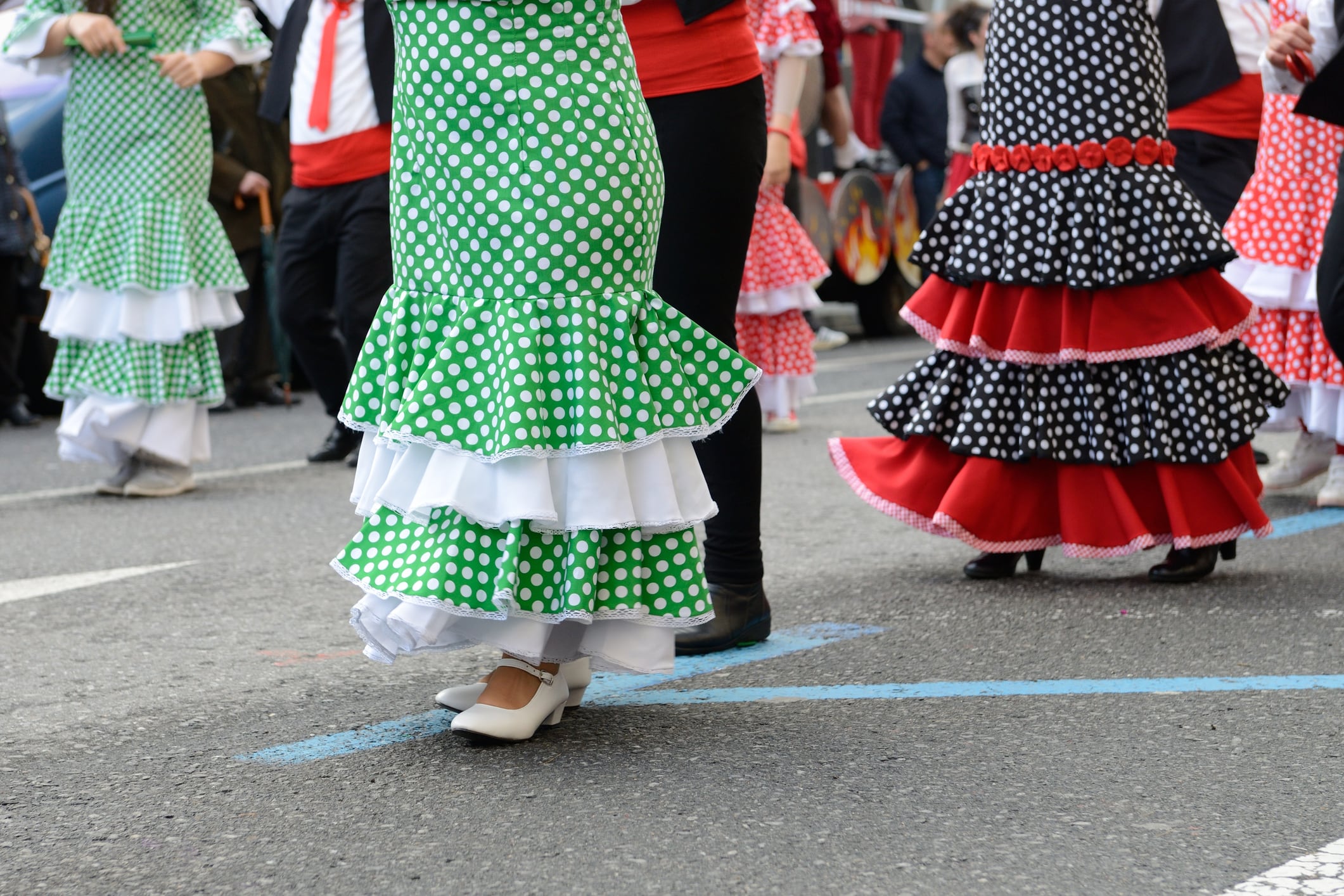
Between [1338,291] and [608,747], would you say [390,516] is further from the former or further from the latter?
[1338,291]

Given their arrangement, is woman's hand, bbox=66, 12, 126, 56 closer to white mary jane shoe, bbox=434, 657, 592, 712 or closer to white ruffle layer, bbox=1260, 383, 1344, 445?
white mary jane shoe, bbox=434, 657, 592, 712

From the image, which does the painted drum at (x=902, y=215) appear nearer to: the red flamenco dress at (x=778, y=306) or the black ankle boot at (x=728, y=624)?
the red flamenco dress at (x=778, y=306)

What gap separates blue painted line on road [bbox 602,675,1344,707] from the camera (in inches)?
122

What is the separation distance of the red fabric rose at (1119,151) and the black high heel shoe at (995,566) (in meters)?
0.88

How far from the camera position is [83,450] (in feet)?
20.0

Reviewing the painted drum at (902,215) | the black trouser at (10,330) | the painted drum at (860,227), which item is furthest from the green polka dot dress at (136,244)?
the painted drum at (902,215)

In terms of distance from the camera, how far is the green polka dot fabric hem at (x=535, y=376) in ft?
8.75

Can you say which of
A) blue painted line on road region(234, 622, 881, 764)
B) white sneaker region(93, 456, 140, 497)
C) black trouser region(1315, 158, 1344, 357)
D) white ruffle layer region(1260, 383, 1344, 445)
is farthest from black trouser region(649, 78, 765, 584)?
white sneaker region(93, 456, 140, 497)

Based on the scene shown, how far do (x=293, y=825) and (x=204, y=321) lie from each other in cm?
390

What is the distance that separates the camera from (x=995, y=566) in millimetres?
4168

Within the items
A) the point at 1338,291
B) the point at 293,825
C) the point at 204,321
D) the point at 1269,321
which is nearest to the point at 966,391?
the point at 1338,291

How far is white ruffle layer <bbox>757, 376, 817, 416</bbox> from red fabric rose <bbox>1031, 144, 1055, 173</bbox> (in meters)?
3.30

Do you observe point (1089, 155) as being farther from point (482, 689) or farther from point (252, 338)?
point (252, 338)

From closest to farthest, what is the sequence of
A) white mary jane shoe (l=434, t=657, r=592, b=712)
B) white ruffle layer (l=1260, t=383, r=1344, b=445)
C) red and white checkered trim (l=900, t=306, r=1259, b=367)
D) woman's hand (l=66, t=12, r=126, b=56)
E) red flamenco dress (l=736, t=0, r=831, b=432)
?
white mary jane shoe (l=434, t=657, r=592, b=712)
red and white checkered trim (l=900, t=306, r=1259, b=367)
white ruffle layer (l=1260, t=383, r=1344, b=445)
woman's hand (l=66, t=12, r=126, b=56)
red flamenco dress (l=736, t=0, r=831, b=432)
